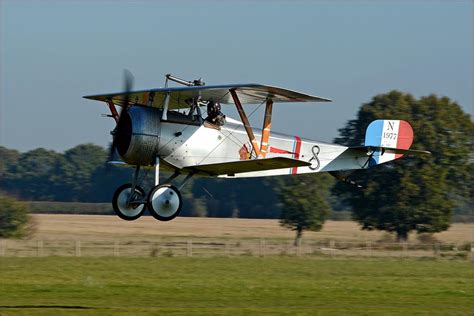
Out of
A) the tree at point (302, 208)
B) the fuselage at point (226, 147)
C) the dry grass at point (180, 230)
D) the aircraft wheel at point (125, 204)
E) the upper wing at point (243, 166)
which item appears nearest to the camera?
the upper wing at point (243, 166)

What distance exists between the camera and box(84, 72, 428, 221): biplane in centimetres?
1836

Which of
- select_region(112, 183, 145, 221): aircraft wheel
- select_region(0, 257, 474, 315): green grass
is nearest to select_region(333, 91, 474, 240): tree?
select_region(0, 257, 474, 315): green grass

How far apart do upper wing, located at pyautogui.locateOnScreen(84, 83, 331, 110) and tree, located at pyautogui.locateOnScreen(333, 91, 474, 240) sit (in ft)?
112

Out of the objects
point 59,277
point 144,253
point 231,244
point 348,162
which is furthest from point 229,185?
point 348,162

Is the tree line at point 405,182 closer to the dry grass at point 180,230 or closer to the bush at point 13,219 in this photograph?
the dry grass at point 180,230

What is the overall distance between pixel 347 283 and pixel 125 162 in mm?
14451

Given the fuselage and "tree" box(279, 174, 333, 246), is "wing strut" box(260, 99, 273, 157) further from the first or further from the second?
"tree" box(279, 174, 333, 246)

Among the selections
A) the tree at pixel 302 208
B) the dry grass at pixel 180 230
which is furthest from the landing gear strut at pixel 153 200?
the tree at pixel 302 208

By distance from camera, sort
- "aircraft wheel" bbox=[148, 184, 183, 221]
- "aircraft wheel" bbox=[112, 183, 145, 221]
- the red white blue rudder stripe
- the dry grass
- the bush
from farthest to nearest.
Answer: the dry grass → the bush → the red white blue rudder stripe → "aircraft wheel" bbox=[112, 183, 145, 221] → "aircraft wheel" bbox=[148, 184, 183, 221]

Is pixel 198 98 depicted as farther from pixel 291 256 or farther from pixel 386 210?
pixel 386 210

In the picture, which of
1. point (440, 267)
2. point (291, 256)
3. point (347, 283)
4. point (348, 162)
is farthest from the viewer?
point (291, 256)

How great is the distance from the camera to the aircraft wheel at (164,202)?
18297 mm

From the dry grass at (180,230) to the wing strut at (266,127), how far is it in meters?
34.2

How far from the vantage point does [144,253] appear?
42.4 m
